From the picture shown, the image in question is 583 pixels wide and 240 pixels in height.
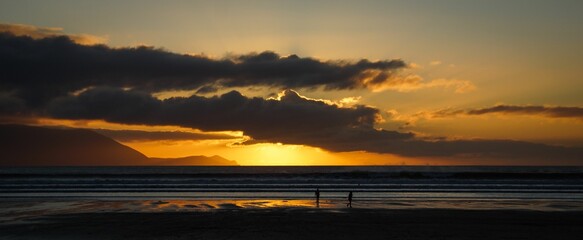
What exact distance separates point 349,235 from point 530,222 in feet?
31.4

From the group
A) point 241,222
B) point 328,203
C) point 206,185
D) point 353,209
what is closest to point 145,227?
point 241,222

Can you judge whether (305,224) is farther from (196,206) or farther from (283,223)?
(196,206)

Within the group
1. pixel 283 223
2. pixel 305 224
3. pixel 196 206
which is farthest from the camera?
pixel 196 206

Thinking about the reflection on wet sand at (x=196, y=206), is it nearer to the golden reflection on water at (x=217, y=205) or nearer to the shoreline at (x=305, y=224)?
the golden reflection on water at (x=217, y=205)

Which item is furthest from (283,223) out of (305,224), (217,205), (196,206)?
(217,205)

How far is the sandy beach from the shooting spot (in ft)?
69.8

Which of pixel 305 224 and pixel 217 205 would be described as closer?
pixel 305 224

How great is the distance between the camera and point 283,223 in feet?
79.9

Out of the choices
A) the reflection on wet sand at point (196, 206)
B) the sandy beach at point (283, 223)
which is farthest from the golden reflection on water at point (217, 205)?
the sandy beach at point (283, 223)

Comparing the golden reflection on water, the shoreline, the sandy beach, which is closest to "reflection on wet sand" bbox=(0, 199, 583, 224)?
the golden reflection on water

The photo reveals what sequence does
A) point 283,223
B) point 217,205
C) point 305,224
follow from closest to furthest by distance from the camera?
point 305,224, point 283,223, point 217,205

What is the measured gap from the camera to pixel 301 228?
2288cm

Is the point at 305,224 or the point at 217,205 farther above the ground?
the point at 217,205

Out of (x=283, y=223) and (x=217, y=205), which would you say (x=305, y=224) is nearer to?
(x=283, y=223)
